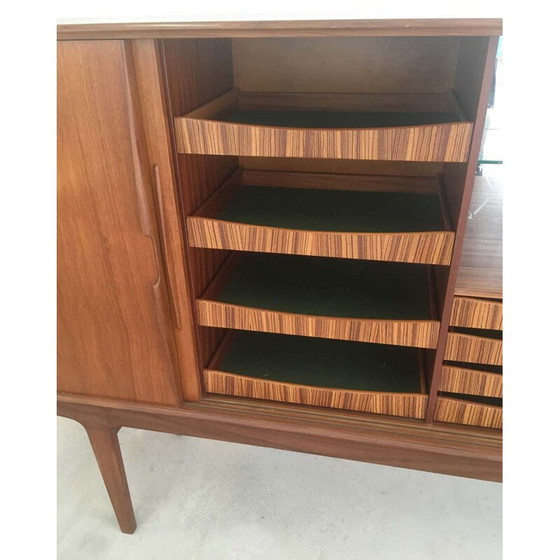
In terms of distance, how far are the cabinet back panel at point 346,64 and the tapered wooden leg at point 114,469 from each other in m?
0.73

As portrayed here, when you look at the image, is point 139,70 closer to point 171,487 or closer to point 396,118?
point 396,118

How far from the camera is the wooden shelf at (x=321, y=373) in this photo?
815 millimetres

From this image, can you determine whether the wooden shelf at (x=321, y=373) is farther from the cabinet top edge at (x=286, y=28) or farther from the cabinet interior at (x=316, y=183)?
the cabinet top edge at (x=286, y=28)

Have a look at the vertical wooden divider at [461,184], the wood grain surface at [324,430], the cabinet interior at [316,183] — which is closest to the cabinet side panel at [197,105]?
the cabinet interior at [316,183]

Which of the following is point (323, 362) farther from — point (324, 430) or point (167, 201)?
point (167, 201)

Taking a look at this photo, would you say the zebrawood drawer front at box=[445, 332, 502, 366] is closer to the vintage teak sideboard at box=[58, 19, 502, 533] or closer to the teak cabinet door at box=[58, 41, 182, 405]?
the vintage teak sideboard at box=[58, 19, 502, 533]

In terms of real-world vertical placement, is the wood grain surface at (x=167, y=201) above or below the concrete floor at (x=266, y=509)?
above

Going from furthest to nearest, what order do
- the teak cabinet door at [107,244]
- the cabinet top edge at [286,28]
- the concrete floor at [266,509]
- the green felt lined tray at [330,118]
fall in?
the concrete floor at [266,509] < the green felt lined tray at [330,118] < the teak cabinet door at [107,244] < the cabinet top edge at [286,28]

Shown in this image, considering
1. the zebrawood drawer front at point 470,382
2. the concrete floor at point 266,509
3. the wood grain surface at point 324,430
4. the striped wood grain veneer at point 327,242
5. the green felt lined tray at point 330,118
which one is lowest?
the concrete floor at point 266,509

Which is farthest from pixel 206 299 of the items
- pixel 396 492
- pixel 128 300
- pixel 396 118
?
pixel 396 492

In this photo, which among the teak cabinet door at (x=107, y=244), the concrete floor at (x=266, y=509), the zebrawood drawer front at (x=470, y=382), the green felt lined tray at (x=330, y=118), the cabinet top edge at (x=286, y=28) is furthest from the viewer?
the concrete floor at (x=266, y=509)

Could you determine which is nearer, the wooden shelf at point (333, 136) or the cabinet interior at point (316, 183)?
the wooden shelf at point (333, 136)

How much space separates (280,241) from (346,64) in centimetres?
43

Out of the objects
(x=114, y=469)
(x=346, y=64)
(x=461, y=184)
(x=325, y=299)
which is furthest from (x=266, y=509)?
(x=346, y=64)
